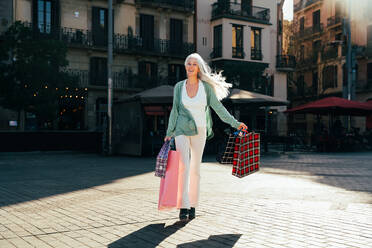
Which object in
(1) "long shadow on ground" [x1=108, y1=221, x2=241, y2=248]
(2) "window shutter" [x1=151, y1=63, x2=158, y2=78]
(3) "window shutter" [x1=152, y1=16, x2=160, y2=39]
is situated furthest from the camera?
(3) "window shutter" [x1=152, y1=16, x2=160, y2=39]

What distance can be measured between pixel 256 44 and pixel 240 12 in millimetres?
2954

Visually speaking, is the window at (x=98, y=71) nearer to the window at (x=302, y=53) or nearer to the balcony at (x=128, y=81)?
the balcony at (x=128, y=81)

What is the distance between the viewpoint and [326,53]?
146 ft

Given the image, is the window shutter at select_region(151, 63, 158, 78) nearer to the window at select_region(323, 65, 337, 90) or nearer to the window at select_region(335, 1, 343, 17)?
the window at select_region(323, 65, 337, 90)

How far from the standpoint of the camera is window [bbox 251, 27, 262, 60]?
1458 inches

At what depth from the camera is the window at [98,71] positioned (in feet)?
100

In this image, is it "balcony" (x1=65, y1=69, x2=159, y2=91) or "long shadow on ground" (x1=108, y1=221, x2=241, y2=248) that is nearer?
"long shadow on ground" (x1=108, y1=221, x2=241, y2=248)

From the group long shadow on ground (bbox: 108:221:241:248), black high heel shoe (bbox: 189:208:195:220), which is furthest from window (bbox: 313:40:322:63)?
long shadow on ground (bbox: 108:221:241:248)

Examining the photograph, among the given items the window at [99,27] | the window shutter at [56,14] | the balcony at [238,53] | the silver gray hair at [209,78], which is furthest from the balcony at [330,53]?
the silver gray hair at [209,78]

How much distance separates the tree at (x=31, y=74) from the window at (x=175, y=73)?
39.1 ft

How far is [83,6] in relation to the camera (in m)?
30.1

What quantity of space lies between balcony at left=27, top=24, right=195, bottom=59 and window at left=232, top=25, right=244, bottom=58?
11.2 feet

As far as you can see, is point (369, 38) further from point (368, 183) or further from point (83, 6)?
point (368, 183)

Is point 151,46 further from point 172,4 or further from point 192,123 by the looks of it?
point 192,123
